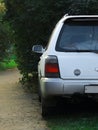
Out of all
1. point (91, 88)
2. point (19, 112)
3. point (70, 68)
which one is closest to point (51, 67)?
point (70, 68)

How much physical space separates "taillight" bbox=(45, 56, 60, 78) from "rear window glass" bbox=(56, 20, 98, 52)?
237 millimetres

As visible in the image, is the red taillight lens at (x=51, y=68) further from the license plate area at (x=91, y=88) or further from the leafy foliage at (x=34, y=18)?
the leafy foliage at (x=34, y=18)

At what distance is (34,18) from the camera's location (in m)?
13.2

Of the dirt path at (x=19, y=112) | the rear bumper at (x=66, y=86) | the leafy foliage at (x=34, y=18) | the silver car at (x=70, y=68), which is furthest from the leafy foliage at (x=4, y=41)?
the rear bumper at (x=66, y=86)

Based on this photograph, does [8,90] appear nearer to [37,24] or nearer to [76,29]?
[37,24]

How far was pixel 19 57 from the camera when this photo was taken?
53.7ft

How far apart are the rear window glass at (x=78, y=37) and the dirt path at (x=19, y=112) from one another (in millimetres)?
1452

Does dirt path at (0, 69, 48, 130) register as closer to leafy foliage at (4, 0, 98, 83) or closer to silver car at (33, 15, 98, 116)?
silver car at (33, 15, 98, 116)

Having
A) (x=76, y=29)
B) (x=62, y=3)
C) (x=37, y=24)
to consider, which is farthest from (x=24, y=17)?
(x=76, y=29)

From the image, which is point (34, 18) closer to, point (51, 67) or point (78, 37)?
point (78, 37)

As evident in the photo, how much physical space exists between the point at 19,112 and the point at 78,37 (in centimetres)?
236

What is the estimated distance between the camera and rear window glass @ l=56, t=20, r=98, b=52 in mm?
8883

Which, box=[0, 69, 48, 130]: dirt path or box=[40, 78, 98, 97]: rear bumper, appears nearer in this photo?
box=[40, 78, 98, 97]: rear bumper

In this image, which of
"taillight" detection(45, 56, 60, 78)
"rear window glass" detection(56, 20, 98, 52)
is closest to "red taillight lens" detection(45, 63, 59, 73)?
"taillight" detection(45, 56, 60, 78)
